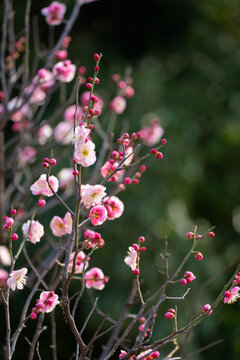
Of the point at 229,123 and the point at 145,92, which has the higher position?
the point at 145,92

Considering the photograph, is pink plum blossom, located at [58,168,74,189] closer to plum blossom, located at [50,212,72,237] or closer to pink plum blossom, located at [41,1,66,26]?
pink plum blossom, located at [41,1,66,26]

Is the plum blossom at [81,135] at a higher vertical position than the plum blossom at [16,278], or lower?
higher

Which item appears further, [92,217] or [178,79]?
[178,79]

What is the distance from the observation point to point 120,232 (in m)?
3.44

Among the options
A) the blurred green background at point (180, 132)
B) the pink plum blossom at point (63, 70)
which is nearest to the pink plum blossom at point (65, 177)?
the pink plum blossom at point (63, 70)

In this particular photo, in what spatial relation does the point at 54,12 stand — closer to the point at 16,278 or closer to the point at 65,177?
the point at 65,177

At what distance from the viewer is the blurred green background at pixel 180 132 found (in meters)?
3.39

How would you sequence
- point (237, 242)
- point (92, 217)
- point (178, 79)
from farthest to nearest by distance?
point (178, 79)
point (237, 242)
point (92, 217)

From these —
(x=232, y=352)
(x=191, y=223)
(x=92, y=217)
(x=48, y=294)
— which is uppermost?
(x=92, y=217)

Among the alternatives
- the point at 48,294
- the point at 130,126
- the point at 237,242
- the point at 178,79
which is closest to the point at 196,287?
the point at 237,242

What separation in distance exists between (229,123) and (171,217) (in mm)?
1034

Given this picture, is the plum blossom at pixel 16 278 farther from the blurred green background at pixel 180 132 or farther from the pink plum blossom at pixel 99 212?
the blurred green background at pixel 180 132

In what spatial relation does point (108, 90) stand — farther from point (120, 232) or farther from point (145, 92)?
point (120, 232)

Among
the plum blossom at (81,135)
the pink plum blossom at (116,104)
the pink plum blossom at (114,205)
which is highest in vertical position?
the plum blossom at (81,135)
